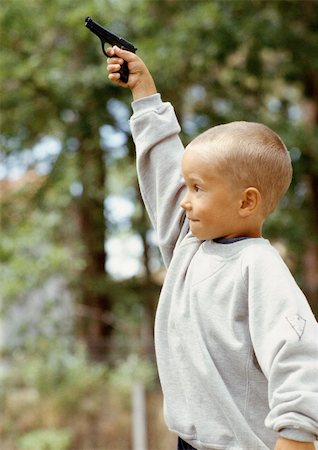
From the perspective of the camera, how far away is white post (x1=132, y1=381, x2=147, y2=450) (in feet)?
28.0

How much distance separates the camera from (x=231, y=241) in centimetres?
156

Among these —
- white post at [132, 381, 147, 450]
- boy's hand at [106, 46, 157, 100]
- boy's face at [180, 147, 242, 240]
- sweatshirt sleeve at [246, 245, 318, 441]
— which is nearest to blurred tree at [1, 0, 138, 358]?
white post at [132, 381, 147, 450]

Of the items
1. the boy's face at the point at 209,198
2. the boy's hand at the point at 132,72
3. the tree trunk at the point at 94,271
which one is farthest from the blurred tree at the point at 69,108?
the boy's face at the point at 209,198

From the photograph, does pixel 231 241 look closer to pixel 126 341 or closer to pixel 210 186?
pixel 210 186

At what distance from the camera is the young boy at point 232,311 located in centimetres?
140

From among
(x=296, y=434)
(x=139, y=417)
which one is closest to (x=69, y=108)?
(x=139, y=417)

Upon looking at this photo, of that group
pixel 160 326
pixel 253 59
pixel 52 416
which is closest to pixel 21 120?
pixel 253 59

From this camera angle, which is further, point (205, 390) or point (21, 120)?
point (21, 120)

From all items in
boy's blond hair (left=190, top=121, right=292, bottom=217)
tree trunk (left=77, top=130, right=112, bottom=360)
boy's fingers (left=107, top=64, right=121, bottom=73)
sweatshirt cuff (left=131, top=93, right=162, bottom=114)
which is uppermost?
tree trunk (left=77, top=130, right=112, bottom=360)

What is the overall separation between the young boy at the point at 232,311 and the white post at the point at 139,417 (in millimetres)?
7010

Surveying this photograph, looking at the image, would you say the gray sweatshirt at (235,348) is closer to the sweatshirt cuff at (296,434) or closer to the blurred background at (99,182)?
the sweatshirt cuff at (296,434)

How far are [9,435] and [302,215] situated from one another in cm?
362

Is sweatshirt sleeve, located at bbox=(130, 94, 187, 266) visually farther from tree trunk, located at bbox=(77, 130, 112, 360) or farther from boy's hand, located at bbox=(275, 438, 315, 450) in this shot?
tree trunk, located at bbox=(77, 130, 112, 360)

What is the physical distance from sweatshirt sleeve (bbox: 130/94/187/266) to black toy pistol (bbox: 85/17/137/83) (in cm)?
6
